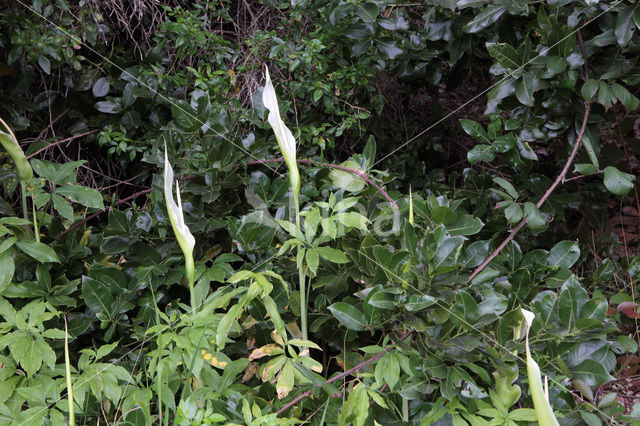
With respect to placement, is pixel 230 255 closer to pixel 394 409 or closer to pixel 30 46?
pixel 394 409

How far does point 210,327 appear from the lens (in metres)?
1.04

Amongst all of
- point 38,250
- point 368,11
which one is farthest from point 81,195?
point 368,11

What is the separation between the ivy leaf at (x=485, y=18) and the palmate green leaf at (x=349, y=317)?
2.51 feet

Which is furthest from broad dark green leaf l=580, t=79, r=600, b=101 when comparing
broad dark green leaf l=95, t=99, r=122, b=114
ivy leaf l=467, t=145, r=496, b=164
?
broad dark green leaf l=95, t=99, r=122, b=114

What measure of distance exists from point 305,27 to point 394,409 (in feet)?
4.35

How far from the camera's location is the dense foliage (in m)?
1.01

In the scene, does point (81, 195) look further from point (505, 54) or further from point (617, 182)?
point (617, 182)

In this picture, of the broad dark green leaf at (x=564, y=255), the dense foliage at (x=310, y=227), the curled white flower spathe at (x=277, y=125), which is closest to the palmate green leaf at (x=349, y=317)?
the dense foliage at (x=310, y=227)

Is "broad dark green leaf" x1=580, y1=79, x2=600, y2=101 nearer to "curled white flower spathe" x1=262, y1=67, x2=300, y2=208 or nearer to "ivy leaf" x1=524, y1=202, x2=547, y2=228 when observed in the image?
"ivy leaf" x1=524, y1=202, x2=547, y2=228

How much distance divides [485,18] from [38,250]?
3.75ft

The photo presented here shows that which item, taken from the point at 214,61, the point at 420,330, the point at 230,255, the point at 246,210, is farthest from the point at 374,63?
the point at 420,330

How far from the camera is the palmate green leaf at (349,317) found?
1.05 meters

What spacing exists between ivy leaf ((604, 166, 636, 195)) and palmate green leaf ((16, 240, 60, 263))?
1235 millimetres

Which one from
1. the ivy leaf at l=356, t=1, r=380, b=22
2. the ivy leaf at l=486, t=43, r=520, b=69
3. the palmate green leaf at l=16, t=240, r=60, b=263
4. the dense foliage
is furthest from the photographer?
the ivy leaf at l=356, t=1, r=380, b=22
